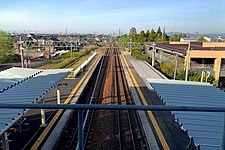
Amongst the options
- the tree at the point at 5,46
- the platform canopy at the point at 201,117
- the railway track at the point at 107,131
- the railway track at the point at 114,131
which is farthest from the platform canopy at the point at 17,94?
the tree at the point at 5,46

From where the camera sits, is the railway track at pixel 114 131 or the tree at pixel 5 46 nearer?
the railway track at pixel 114 131

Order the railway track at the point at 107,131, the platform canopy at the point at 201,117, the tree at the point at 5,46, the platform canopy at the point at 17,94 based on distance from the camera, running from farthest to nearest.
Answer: the tree at the point at 5,46
the railway track at the point at 107,131
the platform canopy at the point at 17,94
the platform canopy at the point at 201,117

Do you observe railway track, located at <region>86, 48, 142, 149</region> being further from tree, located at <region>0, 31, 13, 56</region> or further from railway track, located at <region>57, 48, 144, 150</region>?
tree, located at <region>0, 31, 13, 56</region>

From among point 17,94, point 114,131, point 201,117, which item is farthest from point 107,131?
point 201,117

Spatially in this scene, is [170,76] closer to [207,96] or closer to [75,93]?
[75,93]

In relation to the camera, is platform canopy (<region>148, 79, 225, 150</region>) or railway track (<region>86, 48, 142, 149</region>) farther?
railway track (<region>86, 48, 142, 149</region>)

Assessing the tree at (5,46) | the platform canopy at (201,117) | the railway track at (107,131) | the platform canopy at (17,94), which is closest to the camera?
the platform canopy at (201,117)

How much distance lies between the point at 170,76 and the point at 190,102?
13373 millimetres

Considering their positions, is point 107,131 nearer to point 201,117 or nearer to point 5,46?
point 201,117

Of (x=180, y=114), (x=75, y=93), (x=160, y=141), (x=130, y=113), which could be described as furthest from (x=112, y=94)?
(x=180, y=114)

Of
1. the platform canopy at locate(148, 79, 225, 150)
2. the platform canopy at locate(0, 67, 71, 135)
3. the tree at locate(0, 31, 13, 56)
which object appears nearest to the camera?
the platform canopy at locate(148, 79, 225, 150)

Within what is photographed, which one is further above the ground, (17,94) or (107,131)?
(17,94)

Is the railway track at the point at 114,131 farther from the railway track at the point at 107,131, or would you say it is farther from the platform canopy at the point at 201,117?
the platform canopy at the point at 201,117

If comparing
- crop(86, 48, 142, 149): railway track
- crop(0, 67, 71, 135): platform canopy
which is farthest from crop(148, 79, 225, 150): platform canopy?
crop(0, 67, 71, 135): platform canopy
